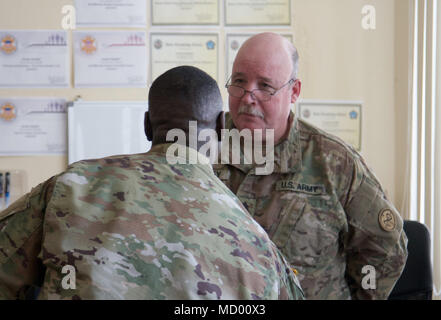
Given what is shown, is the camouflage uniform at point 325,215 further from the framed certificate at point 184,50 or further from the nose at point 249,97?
the framed certificate at point 184,50

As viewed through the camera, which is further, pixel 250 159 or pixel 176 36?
pixel 176 36

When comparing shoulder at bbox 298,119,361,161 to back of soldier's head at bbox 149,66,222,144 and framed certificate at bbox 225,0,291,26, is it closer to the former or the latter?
back of soldier's head at bbox 149,66,222,144

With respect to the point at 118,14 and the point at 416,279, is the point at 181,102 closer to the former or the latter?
the point at 416,279

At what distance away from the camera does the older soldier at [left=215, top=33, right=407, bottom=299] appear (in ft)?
4.99

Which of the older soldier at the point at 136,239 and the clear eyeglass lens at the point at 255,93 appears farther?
the clear eyeglass lens at the point at 255,93

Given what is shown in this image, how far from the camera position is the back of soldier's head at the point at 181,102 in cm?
101

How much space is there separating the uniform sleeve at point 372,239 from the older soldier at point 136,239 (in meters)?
0.63

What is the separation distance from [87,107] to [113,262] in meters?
2.21

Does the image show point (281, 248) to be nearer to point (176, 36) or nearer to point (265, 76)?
point (265, 76)

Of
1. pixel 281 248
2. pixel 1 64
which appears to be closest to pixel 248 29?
pixel 1 64

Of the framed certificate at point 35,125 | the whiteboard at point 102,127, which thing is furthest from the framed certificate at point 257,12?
the framed certificate at point 35,125

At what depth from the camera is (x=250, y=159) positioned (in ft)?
5.18

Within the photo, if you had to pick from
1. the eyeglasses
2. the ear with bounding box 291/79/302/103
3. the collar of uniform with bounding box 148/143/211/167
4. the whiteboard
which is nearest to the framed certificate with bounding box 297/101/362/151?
the whiteboard

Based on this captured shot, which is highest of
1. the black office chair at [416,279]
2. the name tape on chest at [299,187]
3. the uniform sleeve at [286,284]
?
the name tape on chest at [299,187]
